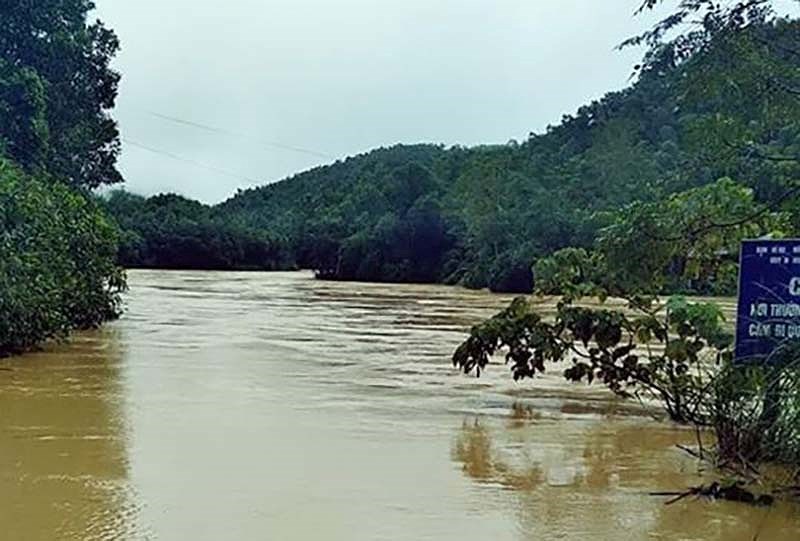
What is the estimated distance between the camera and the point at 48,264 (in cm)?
1521

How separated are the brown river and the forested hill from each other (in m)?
16.5

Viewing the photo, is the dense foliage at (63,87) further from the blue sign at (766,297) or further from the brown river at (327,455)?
the blue sign at (766,297)

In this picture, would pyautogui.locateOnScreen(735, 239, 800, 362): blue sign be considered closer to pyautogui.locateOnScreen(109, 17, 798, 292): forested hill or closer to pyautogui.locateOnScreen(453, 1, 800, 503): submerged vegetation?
pyautogui.locateOnScreen(453, 1, 800, 503): submerged vegetation

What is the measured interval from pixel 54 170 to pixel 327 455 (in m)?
21.7

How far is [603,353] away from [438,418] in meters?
1.69

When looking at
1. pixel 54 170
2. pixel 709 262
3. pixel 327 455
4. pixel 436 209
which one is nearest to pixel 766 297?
pixel 709 262

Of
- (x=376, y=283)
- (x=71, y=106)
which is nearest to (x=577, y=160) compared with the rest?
(x=376, y=283)

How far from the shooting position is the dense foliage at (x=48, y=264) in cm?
1327

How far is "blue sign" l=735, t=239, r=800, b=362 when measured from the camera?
709 centimetres

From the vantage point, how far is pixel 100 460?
23.7 feet

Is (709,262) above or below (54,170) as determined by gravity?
below

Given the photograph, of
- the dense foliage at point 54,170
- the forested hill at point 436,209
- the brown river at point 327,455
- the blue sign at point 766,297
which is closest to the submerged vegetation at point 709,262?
the blue sign at point 766,297

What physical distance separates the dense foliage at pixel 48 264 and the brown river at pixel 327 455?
61 centimetres

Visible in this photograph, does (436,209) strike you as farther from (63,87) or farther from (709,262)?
(709,262)
